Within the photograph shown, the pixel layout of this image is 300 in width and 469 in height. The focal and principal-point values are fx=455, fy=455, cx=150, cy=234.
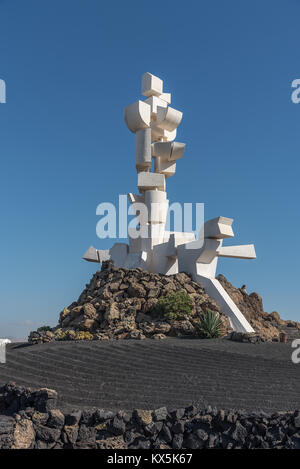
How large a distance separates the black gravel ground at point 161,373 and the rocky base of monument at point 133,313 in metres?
1.50

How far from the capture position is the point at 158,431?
659 centimetres

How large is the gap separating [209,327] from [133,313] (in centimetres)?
Result: 294

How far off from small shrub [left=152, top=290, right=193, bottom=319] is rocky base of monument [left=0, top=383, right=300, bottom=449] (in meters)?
8.03

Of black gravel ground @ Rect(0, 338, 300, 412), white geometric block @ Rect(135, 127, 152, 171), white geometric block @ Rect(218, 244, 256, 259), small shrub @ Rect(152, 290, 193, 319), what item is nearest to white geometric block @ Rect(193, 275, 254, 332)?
small shrub @ Rect(152, 290, 193, 319)

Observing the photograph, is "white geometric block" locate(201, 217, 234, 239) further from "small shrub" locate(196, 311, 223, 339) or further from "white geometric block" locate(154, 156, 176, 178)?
"white geometric block" locate(154, 156, 176, 178)

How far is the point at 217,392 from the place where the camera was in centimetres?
842

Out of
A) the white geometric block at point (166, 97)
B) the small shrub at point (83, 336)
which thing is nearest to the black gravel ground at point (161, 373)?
the small shrub at point (83, 336)

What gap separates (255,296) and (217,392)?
12866 millimetres

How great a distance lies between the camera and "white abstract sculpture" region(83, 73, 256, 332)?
56.7 feet
